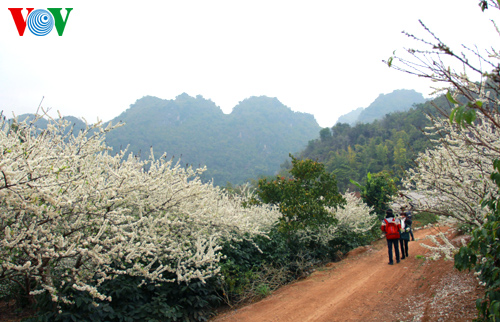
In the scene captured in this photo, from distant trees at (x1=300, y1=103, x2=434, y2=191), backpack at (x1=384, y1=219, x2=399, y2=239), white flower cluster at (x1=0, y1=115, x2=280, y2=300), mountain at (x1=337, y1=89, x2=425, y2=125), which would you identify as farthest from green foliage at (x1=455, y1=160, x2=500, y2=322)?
mountain at (x1=337, y1=89, x2=425, y2=125)

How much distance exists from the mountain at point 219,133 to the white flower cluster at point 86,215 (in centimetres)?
9166

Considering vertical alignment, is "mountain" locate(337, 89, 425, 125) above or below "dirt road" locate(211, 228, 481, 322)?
above

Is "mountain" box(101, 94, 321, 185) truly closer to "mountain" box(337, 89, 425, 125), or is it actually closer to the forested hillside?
"mountain" box(337, 89, 425, 125)

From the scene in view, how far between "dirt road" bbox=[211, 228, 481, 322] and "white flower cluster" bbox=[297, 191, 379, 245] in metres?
2.15

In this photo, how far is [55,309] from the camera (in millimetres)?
4410

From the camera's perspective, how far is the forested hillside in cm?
4609

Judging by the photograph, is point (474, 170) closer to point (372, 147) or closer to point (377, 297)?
point (377, 297)

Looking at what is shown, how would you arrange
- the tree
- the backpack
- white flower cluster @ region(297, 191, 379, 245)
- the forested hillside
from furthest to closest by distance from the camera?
1. the forested hillside
2. white flower cluster @ region(297, 191, 379, 245)
3. the backpack
4. the tree

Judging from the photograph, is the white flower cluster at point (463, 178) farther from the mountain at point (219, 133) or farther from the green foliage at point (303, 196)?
the mountain at point (219, 133)

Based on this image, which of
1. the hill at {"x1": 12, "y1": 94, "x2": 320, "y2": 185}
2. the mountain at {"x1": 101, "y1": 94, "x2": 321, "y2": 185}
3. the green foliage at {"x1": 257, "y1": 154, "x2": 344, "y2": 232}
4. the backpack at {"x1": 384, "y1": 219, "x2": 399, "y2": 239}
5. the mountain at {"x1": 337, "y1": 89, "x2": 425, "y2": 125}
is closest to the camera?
the backpack at {"x1": 384, "y1": 219, "x2": 399, "y2": 239}

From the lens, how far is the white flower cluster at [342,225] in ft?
35.2

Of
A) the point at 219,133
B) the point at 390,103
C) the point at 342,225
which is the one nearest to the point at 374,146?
the point at 342,225

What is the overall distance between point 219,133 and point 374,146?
97.1m

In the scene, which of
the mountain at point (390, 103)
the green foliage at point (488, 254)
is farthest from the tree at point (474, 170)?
the mountain at point (390, 103)
